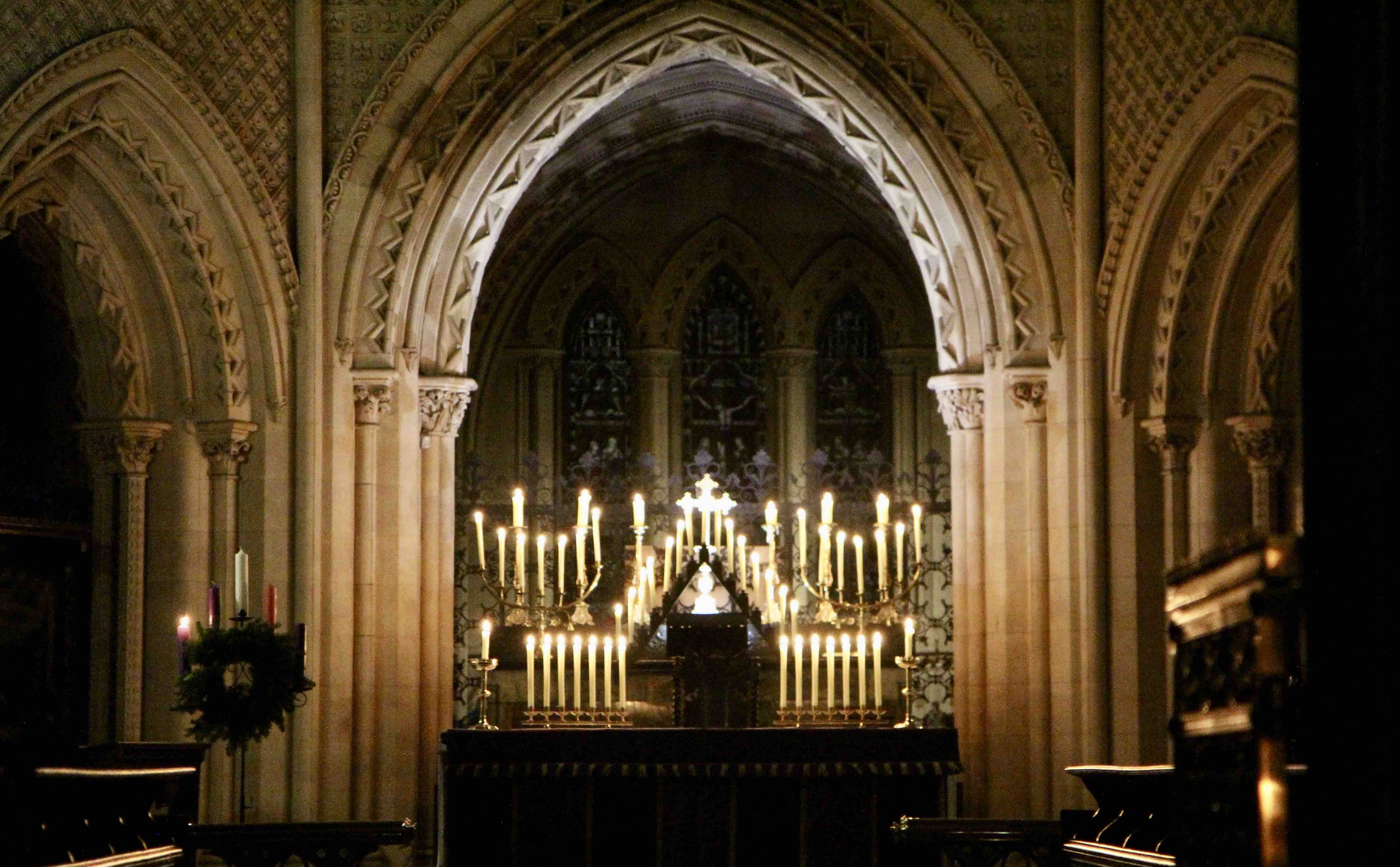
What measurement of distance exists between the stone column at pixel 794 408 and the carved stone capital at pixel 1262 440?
25.4 ft

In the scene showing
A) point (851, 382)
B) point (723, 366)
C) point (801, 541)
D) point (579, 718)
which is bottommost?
point (579, 718)

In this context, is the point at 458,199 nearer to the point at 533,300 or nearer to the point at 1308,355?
the point at 533,300

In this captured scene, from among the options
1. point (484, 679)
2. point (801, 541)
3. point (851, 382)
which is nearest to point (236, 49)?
point (484, 679)

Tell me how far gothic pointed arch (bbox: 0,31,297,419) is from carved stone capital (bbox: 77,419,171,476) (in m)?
0.13

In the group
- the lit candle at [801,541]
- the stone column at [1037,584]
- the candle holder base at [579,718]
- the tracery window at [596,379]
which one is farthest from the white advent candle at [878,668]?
the tracery window at [596,379]

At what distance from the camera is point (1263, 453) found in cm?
1316

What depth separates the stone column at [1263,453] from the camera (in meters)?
13.1

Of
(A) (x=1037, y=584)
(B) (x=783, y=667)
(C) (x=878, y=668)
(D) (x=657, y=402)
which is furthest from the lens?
(D) (x=657, y=402)

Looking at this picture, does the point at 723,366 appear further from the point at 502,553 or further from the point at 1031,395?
the point at 1031,395

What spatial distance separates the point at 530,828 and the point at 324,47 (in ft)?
18.0

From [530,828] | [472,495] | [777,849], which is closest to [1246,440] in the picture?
[777,849]

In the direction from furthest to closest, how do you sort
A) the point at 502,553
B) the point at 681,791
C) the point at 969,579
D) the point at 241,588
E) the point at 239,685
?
the point at 502,553, the point at 969,579, the point at 681,791, the point at 239,685, the point at 241,588

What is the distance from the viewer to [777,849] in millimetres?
11047

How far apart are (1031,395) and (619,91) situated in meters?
3.46
